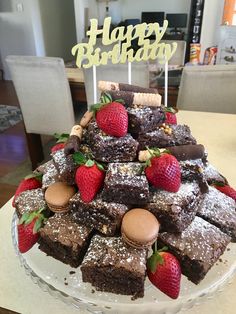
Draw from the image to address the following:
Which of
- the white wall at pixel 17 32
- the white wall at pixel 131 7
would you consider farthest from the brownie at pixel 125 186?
the white wall at pixel 17 32

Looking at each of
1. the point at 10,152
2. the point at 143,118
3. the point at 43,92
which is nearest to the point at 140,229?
the point at 143,118

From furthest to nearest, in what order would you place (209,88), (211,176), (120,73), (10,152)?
(10,152) < (120,73) < (209,88) < (211,176)

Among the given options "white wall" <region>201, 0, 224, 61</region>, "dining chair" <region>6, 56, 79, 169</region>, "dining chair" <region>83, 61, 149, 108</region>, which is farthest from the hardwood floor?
"white wall" <region>201, 0, 224, 61</region>

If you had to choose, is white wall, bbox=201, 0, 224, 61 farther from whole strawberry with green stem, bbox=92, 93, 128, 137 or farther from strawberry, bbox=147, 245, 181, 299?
strawberry, bbox=147, 245, 181, 299

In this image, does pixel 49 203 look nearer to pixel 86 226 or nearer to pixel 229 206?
pixel 86 226

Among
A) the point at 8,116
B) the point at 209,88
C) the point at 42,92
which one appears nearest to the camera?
the point at 209,88

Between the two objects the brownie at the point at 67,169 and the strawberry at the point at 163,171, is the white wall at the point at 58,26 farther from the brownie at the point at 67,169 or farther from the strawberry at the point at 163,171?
the strawberry at the point at 163,171

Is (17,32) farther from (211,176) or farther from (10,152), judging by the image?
(211,176)
